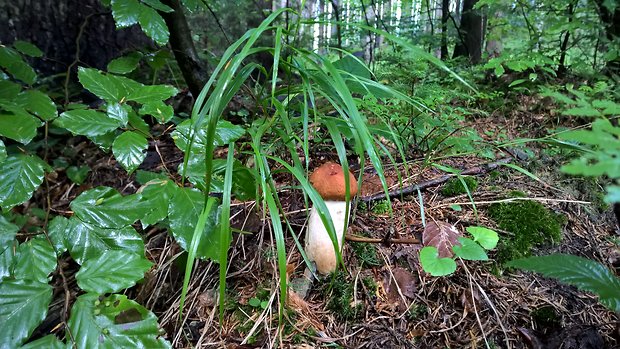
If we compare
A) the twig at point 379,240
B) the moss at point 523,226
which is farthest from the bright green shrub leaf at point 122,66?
the moss at point 523,226

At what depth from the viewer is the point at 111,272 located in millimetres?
966

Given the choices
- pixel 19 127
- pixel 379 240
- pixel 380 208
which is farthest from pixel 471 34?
pixel 19 127

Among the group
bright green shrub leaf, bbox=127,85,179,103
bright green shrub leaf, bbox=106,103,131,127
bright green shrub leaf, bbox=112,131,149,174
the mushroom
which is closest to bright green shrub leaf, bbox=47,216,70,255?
bright green shrub leaf, bbox=112,131,149,174

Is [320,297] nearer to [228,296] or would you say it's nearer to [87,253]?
[228,296]

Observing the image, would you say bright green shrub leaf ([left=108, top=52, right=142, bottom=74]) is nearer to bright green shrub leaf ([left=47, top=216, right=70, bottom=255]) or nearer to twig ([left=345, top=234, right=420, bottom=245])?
bright green shrub leaf ([left=47, top=216, right=70, bottom=255])

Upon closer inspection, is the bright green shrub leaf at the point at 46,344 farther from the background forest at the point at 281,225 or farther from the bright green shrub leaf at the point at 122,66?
the bright green shrub leaf at the point at 122,66

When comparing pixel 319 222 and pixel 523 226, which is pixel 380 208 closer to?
pixel 319 222

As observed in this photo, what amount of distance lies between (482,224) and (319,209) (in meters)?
0.98

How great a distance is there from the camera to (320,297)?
4.63 feet

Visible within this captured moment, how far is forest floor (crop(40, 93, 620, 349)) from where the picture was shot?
4.15 ft

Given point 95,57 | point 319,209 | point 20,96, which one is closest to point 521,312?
point 319,209

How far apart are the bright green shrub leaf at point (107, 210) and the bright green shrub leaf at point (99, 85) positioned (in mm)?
329

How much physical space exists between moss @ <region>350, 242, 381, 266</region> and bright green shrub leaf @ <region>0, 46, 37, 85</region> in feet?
4.92

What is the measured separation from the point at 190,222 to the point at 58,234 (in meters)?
0.38
